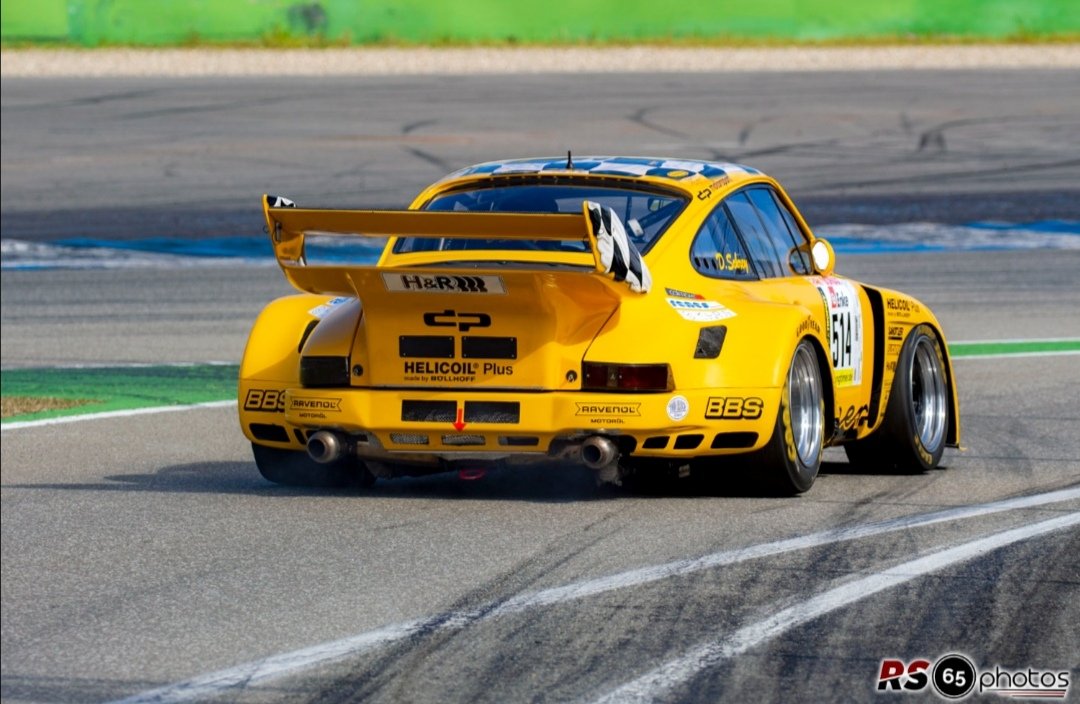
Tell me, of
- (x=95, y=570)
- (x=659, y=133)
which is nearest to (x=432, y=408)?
(x=95, y=570)

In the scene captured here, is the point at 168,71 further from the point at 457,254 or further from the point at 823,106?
the point at 457,254

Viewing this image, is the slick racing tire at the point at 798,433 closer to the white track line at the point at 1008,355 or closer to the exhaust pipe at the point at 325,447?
the exhaust pipe at the point at 325,447

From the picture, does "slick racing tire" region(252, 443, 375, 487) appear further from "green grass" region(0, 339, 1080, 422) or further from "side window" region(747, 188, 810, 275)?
"green grass" region(0, 339, 1080, 422)

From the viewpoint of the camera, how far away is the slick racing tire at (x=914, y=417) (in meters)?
8.68

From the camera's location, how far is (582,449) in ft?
24.1

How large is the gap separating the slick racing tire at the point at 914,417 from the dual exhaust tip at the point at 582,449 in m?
1.78

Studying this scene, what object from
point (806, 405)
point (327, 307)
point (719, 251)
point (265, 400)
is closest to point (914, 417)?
point (806, 405)

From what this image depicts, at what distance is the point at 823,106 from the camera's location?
29.6m

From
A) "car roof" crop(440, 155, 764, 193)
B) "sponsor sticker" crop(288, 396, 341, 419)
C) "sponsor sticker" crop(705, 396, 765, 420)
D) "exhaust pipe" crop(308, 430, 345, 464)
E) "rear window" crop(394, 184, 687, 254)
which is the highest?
"car roof" crop(440, 155, 764, 193)

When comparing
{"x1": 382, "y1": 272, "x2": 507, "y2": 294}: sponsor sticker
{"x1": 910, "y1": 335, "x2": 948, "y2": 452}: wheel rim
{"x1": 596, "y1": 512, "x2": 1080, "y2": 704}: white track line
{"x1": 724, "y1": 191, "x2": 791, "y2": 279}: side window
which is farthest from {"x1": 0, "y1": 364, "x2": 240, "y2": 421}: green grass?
{"x1": 596, "y1": 512, "x2": 1080, "y2": 704}: white track line

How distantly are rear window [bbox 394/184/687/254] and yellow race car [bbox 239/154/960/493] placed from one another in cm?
1

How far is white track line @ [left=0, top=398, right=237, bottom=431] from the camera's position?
10516 mm

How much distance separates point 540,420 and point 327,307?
4.50 ft

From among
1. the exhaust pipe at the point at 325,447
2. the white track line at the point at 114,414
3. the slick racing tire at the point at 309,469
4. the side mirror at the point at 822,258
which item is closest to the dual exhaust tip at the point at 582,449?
the exhaust pipe at the point at 325,447
